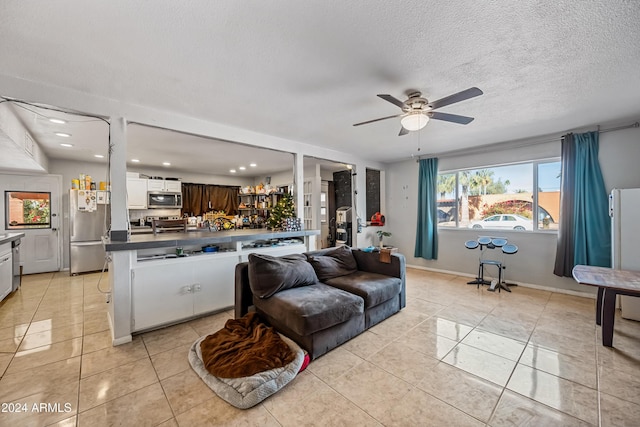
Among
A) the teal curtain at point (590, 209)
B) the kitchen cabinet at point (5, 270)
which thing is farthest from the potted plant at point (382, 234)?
the kitchen cabinet at point (5, 270)

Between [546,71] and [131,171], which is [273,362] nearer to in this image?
[546,71]

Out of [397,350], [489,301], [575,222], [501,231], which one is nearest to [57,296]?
[397,350]

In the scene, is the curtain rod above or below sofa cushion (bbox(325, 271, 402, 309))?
above

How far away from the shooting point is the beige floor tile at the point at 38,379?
6.01 feet

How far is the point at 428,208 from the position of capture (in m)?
5.42

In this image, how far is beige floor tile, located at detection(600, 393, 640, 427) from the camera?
156cm

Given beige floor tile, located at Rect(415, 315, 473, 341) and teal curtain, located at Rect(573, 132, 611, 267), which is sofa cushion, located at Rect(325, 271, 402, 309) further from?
teal curtain, located at Rect(573, 132, 611, 267)

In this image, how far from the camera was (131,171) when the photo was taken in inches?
252

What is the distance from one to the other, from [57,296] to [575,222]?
798 centimetres

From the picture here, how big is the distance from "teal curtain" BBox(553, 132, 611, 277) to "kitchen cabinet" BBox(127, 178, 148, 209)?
8.14m

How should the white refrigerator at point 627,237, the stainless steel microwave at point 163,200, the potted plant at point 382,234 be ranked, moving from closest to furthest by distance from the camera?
the white refrigerator at point 627,237, the potted plant at point 382,234, the stainless steel microwave at point 163,200

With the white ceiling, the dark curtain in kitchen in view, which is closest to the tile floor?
the white ceiling

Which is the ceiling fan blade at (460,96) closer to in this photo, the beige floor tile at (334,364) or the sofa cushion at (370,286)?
the sofa cushion at (370,286)

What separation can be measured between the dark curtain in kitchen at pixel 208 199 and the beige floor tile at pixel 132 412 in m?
6.18
